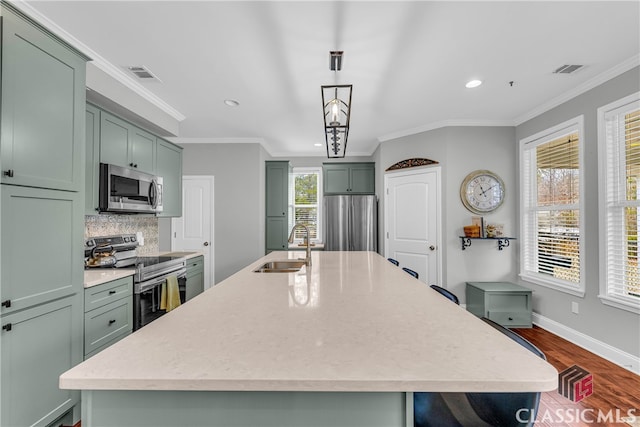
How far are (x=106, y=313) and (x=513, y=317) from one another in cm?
415

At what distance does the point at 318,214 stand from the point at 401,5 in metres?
4.26

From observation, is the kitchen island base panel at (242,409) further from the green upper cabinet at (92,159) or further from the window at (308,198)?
the window at (308,198)

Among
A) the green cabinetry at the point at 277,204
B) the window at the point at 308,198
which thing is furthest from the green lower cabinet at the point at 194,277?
the window at the point at 308,198

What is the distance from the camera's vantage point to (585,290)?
2865 mm

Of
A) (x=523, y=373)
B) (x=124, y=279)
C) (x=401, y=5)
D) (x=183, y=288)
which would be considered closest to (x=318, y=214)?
(x=183, y=288)

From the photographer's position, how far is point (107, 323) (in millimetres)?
2104

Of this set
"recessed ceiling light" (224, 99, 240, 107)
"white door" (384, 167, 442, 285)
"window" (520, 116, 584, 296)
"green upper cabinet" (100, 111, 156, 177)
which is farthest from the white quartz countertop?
"white door" (384, 167, 442, 285)

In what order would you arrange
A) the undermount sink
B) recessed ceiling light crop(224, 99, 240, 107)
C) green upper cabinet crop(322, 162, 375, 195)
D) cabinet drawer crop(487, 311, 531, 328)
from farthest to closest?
green upper cabinet crop(322, 162, 375, 195) < cabinet drawer crop(487, 311, 531, 328) < recessed ceiling light crop(224, 99, 240, 107) < the undermount sink

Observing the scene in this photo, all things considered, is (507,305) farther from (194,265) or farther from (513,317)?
(194,265)

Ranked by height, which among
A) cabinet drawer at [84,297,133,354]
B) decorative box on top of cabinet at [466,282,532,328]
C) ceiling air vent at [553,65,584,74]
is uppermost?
ceiling air vent at [553,65,584,74]

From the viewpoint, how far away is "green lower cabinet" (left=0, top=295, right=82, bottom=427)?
145 centimetres

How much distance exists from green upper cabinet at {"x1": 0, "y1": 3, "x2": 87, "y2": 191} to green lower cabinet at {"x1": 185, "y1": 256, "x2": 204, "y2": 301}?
2073 millimetres

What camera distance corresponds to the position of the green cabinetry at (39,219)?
57.1 inches

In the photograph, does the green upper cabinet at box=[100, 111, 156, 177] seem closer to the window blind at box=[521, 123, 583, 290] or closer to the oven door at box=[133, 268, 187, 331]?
the oven door at box=[133, 268, 187, 331]
